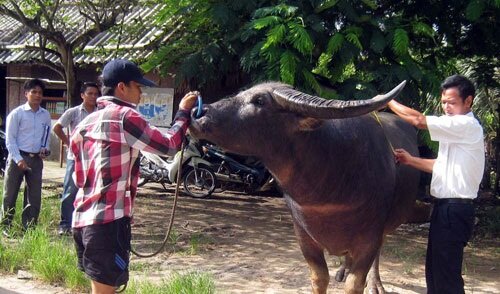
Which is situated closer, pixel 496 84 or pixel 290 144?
pixel 290 144

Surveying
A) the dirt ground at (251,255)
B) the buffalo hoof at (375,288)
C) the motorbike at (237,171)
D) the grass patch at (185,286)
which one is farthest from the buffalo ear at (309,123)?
the motorbike at (237,171)

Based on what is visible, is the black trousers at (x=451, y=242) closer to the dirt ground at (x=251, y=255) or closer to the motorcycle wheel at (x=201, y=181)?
the dirt ground at (x=251, y=255)

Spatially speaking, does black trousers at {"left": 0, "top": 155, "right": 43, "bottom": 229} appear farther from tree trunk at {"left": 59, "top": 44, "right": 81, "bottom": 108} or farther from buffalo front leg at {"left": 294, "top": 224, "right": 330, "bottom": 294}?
buffalo front leg at {"left": 294, "top": 224, "right": 330, "bottom": 294}

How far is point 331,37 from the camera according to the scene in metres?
5.93

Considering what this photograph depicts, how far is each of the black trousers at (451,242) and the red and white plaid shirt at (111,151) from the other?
1.81 m

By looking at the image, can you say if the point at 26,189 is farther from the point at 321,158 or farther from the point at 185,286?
the point at 321,158

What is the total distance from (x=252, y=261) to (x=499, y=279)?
239 centimetres

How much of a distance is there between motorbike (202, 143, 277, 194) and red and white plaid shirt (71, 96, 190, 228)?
740cm

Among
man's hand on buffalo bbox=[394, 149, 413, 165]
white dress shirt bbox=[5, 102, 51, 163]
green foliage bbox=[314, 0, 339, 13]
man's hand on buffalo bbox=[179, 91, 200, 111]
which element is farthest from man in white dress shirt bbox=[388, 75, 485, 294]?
white dress shirt bbox=[5, 102, 51, 163]

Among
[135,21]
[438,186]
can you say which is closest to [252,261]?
[438,186]

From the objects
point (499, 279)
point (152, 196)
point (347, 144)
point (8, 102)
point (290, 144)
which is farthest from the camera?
point (8, 102)

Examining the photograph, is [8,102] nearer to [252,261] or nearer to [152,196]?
[152,196]

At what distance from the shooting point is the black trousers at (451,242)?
12.8 ft

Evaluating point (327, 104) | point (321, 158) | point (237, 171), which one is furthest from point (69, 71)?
point (327, 104)
